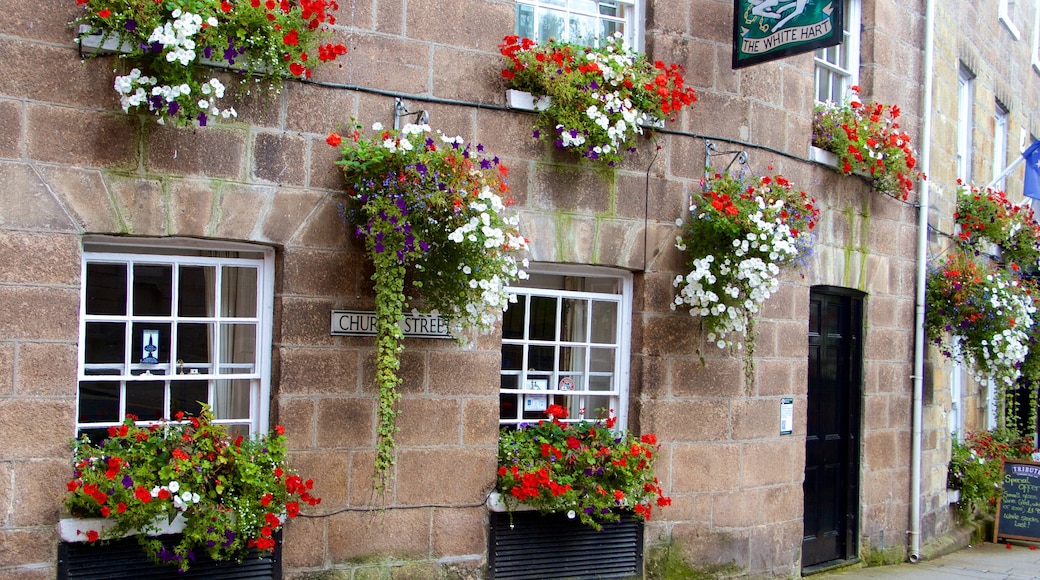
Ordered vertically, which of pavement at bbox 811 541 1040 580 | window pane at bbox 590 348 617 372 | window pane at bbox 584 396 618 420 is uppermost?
window pane at bbox 590 348 617 372

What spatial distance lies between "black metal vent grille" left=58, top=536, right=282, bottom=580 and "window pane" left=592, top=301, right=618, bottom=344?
8.74 ft

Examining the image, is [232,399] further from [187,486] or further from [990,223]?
[990,223]

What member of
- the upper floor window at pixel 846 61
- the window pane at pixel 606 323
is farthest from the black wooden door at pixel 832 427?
the window pane at pixel 606 323

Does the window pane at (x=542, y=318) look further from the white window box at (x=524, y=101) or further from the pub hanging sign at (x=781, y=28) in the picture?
the pub hanging sign at (x=781, y=28)

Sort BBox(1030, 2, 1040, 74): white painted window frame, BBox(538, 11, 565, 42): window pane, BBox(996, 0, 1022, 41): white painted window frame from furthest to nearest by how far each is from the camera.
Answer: BBox(1030, 2, 1040, 74): white painted window frame → BBox(996, 0, 1022, 41): white painted window frame → BBox(538, 11, 565, 42): window pane

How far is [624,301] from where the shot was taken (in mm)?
7531

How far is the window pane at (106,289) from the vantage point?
571 cm

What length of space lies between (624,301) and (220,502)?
3.15 m

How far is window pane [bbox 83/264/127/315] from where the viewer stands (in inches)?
225

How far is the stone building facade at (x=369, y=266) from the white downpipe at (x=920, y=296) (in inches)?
7.8

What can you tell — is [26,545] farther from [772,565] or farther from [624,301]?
[772,565]

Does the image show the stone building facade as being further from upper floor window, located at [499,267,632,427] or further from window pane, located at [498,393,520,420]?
window pane, located at [498,393,520,420]

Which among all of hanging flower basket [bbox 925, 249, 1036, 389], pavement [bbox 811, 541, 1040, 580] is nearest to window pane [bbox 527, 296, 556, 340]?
pavement [bbox 811, 541, 1040, 580]

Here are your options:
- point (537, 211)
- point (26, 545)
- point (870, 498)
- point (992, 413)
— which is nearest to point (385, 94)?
point (537, 211)
